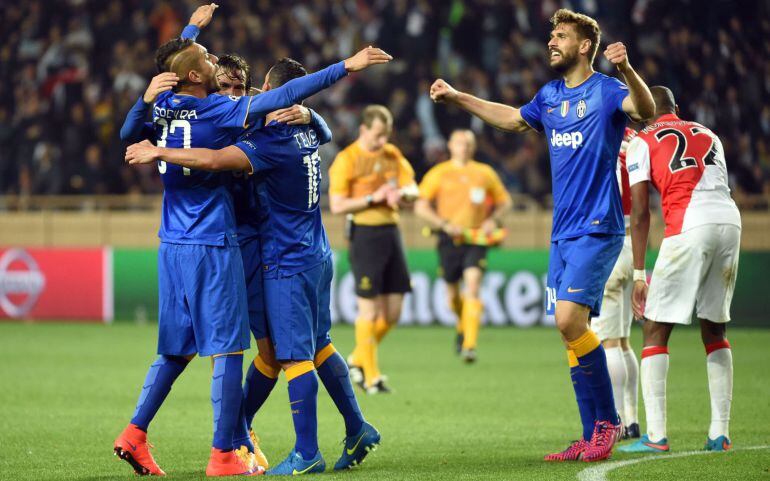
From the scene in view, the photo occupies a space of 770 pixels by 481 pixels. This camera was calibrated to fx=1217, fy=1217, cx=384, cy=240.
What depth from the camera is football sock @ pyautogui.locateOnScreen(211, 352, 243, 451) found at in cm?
650

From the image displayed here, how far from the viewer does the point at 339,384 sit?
6992 millimetres

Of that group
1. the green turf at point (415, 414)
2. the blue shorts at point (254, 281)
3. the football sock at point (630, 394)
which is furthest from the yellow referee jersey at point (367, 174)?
the blue shorts at point (254, 281)

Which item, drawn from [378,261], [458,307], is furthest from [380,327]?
[458,307]

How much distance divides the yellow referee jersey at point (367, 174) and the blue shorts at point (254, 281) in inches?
182

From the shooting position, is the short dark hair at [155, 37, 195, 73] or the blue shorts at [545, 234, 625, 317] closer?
the short dark hair at [155, 37, 195, 73]

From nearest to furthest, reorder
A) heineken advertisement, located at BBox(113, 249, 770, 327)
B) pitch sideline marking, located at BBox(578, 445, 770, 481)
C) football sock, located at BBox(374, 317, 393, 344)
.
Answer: pitch sideline marking, located at BBox(578, 445, 770, 481), football sock, located at BBox(374, 317, 393, 344), heineken advertisement, located at BBox(113, 249, 770, 327)

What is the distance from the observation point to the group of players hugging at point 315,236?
6512mm

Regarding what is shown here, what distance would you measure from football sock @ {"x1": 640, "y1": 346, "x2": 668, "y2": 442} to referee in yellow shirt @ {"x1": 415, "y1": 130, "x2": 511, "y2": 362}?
21.2ft

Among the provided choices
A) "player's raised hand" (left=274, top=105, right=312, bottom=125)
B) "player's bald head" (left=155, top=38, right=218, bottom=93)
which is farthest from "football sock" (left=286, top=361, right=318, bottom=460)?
"player's bald head" (left=155, top=38, right=218, bottom=93)

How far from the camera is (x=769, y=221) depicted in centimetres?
1736

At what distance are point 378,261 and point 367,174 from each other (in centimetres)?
84

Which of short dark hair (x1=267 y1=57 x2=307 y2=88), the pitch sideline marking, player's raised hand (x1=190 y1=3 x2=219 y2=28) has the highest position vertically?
player's raised hand (x1=190 y1=3 x2=219 y2=28)

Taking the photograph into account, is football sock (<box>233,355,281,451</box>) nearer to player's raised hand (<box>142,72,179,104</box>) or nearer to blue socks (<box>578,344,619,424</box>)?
player's raised hand (<box>142,72,179,104</box>)

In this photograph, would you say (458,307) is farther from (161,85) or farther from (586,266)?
(161,85)
